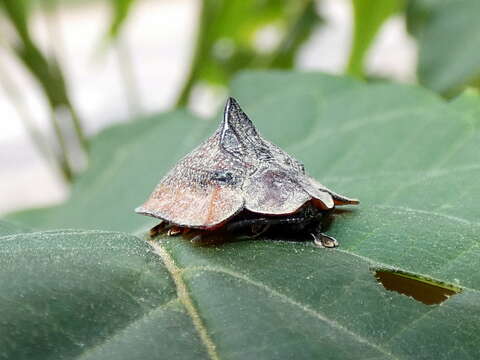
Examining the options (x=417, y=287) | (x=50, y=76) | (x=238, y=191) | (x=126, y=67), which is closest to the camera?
(x=417, y=287)

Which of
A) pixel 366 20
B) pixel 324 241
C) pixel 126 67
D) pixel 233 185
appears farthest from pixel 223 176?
pixel 126 67

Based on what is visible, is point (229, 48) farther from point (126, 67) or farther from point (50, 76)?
point (50, 76)

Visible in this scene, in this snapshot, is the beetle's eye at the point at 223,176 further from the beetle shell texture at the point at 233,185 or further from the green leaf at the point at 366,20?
the green leaf at the point at 366,20

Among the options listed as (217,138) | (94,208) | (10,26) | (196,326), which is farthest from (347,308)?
(10,26)

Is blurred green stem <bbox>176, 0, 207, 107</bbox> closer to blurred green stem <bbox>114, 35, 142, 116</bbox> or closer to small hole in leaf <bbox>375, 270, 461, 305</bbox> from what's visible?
blurred green stem <bbox>114, 35, 142, 116</bbox>

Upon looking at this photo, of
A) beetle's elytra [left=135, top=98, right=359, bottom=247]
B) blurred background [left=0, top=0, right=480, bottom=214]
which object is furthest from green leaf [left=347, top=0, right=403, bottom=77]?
beetle's elytra [left=135, top=98, right=359, bottom=247]

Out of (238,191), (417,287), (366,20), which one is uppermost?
(366,20)
